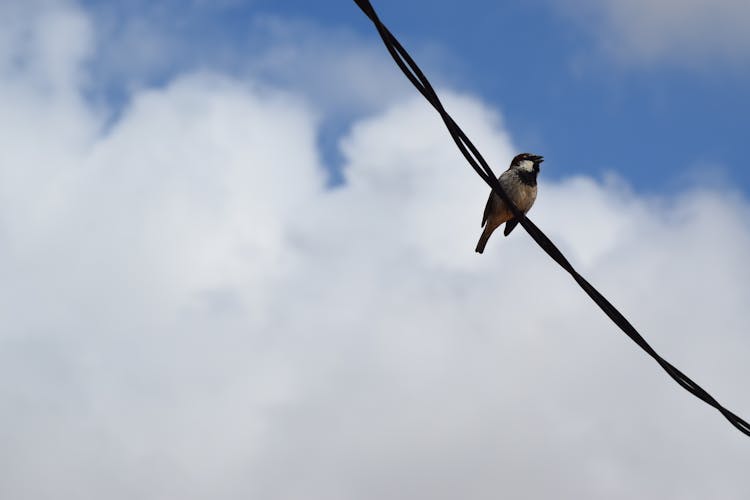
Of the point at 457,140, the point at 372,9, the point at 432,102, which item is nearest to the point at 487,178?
the point at 457,140

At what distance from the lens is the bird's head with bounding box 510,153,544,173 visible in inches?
354

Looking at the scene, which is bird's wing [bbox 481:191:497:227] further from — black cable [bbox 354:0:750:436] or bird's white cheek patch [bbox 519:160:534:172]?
black cable [bbox 354:0:750:436]

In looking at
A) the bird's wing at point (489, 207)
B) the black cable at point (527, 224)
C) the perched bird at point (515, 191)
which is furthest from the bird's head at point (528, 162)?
the black cable at point (527, 224)

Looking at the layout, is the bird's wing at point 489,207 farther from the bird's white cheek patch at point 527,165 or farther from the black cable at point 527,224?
the black cable at point 527,224

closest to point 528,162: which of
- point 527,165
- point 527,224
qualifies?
point 527,165

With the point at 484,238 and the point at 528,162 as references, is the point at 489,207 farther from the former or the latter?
the point at 528,162

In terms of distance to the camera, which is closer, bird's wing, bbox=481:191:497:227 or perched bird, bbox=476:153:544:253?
perched bird, bbox=476:153:544:253

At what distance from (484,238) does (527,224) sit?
5.00m

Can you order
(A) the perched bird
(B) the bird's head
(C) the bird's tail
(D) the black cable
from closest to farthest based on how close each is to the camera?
(D) the black cable, (A) the perched bird, (B) the bird's head, (C) the bird's tail

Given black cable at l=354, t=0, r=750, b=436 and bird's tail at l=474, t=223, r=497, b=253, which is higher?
bird's tail at l=474, t=223, r=497, b=253

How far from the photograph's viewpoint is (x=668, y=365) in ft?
13.9

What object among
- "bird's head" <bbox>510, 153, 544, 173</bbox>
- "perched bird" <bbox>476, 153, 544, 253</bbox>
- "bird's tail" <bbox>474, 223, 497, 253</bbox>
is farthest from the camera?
"bird's tail" <bbox>474, 223, 497, 253</bbox>

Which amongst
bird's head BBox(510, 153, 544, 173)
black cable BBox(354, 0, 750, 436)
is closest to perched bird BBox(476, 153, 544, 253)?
bird's head BBox(510, 153, 544, 173)

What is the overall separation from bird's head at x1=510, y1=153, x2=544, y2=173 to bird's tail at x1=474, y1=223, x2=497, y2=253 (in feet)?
2.32
